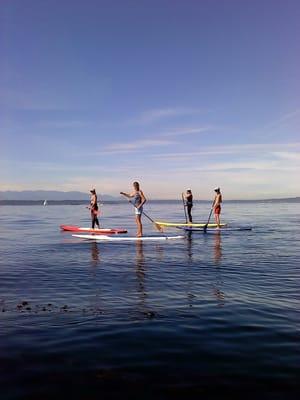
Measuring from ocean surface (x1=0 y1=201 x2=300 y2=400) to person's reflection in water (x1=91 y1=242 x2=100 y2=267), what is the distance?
0.53 meters

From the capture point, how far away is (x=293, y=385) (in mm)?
5320

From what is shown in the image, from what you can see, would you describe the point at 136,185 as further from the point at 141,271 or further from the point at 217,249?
the point at 141,271

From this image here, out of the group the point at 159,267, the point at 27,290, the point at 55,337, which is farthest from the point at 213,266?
the point at 55,337

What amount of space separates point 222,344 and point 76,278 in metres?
6.48

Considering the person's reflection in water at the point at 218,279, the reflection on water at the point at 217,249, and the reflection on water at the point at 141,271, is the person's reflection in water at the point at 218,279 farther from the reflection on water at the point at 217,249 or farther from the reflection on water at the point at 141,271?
the reflection on water at the point at 141,271

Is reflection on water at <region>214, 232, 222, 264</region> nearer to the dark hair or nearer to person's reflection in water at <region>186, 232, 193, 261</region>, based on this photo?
person's reflection in water at <region>186, 232, 193, 261</region>

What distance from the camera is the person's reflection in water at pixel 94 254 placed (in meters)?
15.5

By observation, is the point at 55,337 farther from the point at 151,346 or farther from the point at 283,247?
the point at 283,247

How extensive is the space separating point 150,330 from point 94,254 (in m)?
10.6

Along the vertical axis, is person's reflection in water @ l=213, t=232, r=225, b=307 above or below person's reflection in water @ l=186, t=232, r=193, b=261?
below

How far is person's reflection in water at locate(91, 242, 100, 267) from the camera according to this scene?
1553 centimetres

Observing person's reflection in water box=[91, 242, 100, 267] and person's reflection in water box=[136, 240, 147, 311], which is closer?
person's reflection in water box=[136, 240, 147, 311]

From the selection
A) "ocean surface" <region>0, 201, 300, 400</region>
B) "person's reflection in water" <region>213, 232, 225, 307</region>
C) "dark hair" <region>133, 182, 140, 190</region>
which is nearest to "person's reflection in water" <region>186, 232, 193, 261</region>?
"person's reflection in water" <region>213, 232, 225, 307</region>

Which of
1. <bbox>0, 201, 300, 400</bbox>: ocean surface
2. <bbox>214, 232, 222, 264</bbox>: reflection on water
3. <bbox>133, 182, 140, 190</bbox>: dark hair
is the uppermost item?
<bbox>133, 182, 140, 190</bbox>: dark hair
